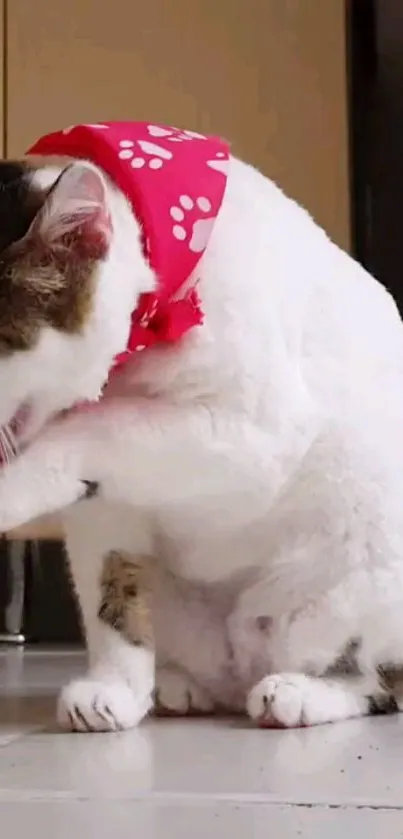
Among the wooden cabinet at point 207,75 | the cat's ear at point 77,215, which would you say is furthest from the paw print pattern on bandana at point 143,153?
the wooden cabinet at point 207,75

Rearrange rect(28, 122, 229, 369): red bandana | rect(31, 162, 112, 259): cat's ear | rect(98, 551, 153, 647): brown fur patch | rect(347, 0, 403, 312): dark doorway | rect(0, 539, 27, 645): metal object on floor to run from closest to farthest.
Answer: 1. rect(31, 162, 112, 259): cat's ear
2. rect(28, 122, 229, 369): red bandana
3. rect(98, 551, 153, 647): brown fur patch
4. rect(347, 0, 403, 312): dark doorway
5. rect(0, 539, 27, 645): metal object on floor

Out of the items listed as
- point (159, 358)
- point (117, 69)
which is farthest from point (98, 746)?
point (117, 69)

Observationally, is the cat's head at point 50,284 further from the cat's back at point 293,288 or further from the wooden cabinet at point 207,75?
the wooden cabinet at point 207,75

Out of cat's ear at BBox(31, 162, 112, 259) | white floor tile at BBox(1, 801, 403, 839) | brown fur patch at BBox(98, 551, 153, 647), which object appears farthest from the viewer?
brown fur patch at BBox(98, 551, 153, 647)

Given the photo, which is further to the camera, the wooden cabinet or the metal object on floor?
the metal object on floor

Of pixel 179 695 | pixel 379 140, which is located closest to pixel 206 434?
pixel 179 695

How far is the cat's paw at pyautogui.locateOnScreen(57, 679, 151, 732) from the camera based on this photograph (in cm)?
104

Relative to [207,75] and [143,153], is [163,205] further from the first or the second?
[207,75]

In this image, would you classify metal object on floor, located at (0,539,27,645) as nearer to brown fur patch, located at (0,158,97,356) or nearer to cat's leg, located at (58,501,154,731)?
cat's leg, located at (58,501,154,731)

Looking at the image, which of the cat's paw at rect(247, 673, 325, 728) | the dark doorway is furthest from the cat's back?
the dark doorway

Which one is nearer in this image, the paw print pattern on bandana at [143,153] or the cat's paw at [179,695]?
the paw print pattern on bandana at [143,153]

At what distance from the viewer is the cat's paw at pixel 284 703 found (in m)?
1.07

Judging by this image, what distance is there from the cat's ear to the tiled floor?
1.21 ft

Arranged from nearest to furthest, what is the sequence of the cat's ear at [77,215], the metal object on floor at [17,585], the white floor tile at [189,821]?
the white floor tile at [189,821]
the cat's ear at [77,215]
the metal object on floor at [17,585]
